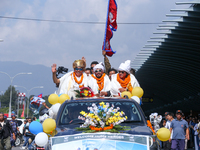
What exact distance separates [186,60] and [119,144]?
740 inches

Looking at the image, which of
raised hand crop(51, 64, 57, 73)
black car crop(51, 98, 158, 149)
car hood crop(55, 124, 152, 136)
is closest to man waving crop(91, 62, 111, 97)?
raised hand crop(51, 64, 57, 73)

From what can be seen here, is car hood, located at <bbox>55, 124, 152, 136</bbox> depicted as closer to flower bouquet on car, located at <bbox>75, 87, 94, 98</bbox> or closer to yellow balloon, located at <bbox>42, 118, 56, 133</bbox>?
yellow balloon, located at <bbox>42, 118, 56, 133</bbox>

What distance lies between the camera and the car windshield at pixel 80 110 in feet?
24.3

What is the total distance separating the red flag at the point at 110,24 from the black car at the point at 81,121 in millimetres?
7484

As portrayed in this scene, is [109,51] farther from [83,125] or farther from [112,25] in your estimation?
[83,125]

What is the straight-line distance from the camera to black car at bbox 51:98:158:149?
6526mm

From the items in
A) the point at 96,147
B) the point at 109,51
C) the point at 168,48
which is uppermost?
the point at 168,48

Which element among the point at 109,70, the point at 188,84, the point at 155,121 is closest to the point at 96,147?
the point at 155,121

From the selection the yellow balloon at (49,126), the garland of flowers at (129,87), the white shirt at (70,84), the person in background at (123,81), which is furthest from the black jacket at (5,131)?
the yellow balloon at (49,126)

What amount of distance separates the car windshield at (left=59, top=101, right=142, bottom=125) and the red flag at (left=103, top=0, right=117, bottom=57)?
7504mm

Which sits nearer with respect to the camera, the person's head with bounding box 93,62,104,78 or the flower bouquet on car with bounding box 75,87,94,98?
the flower bouquet on car with bounding box 75,87,94,98

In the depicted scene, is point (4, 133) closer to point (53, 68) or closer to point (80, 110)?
point (53, 68)

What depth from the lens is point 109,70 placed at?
12.8 meters

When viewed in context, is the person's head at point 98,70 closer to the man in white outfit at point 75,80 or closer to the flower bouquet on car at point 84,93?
the man in white outfit at point 75,80
